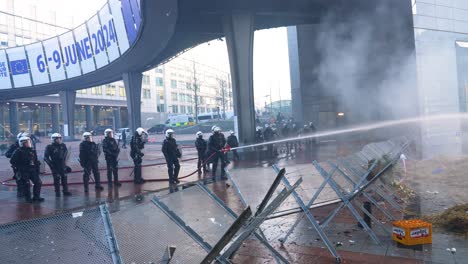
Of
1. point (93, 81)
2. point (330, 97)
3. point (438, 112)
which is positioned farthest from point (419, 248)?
point (93, 81)

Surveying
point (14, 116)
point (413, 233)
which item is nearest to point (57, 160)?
point (413, 233)

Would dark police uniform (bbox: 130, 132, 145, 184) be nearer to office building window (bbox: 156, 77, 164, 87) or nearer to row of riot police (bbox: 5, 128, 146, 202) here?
row of riot police (bbox: 5, 128, 146, 202)

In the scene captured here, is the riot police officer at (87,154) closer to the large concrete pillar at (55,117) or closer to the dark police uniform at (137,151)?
the dark police uniform at (137,151)

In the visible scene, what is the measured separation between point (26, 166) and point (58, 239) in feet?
20.1

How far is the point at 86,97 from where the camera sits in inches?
2263

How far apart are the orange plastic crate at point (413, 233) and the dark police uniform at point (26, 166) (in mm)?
8206

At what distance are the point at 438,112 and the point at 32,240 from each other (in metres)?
16.4

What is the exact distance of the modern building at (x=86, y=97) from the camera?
53156 millimetres

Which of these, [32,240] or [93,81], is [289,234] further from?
[93,81]

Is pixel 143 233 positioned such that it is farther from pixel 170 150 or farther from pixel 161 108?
pixel 161 108

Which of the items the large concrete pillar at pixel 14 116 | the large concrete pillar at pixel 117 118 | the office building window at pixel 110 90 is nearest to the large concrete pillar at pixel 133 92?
the large concrete pillar at pixel 14 116

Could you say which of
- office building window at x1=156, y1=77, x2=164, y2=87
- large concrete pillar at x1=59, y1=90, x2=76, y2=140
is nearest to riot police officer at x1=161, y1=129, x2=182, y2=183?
large concrete pillar at x1=59, y1=90, x2=76, y2=140

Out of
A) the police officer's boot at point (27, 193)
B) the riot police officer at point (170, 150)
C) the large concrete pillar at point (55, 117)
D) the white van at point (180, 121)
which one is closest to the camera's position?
the police officer's boot at point (27, 193)

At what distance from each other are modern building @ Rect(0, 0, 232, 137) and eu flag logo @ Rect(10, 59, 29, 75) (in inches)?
370
